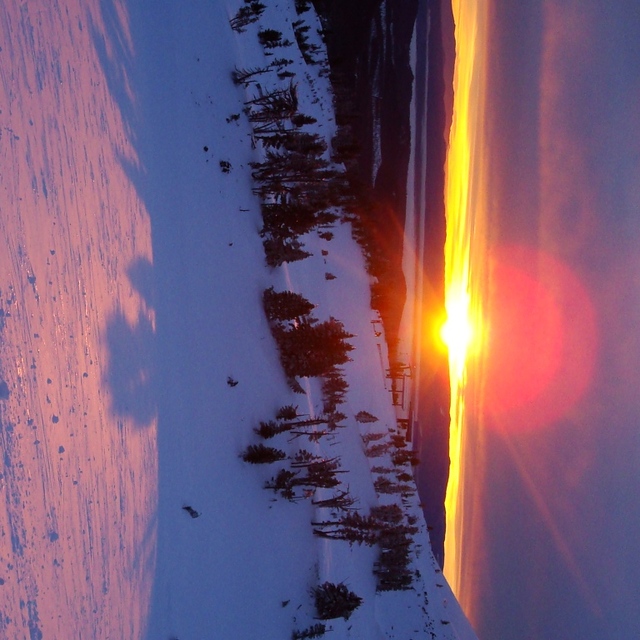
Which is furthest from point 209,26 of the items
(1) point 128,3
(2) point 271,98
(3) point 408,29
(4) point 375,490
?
(4) point 375,490

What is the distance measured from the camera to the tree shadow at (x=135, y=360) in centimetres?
505

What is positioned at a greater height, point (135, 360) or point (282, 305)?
point (282, 305)

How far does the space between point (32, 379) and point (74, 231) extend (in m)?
1.39

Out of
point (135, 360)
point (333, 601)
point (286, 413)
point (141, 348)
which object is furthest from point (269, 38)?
point (333, 601)

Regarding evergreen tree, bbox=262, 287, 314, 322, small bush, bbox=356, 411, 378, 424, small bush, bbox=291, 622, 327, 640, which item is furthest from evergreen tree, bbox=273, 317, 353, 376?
small bush, bbox=291, 622, 327, 640

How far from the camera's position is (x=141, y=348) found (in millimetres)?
5707

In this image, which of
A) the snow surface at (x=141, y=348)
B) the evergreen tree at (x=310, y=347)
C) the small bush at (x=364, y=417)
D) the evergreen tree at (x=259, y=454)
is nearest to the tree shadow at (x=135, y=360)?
the snow surface at (x=141, y=348)

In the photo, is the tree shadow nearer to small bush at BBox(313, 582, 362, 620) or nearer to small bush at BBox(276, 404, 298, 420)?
small bush at BBox(276, 404, 298, 420)

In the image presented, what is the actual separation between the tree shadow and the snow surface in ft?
0.09

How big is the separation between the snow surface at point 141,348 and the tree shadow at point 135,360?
1.1 inches

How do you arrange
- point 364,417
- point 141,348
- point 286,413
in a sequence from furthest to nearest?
point 364,417 → point 286,413 → point 141,348

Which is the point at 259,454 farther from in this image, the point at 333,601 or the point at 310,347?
the point at 333,601

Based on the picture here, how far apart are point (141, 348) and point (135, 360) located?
0.20 meters

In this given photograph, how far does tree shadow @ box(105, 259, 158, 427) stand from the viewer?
16.6ft
